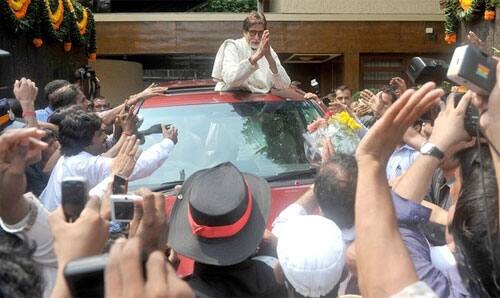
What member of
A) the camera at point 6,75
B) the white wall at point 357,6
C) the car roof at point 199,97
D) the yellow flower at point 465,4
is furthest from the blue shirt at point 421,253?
the white wall at point 357,6

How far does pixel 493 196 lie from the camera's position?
6.04ft

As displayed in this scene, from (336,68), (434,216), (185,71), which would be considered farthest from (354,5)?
(434,216)

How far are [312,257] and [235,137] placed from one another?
115 inches

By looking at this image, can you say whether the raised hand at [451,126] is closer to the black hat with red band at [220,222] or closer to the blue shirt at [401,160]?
the black hat with red band at [220,222]

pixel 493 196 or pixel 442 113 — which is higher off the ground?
pixel 442 113

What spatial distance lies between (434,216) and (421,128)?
67.7 inches

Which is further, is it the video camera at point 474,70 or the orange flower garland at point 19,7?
the orange flower garland at point 19,7

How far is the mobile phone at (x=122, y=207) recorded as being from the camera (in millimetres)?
2307

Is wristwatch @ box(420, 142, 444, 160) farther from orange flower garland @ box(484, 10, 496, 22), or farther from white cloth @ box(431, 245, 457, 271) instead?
orange flower garland @ box(484, 10, 496, 22)

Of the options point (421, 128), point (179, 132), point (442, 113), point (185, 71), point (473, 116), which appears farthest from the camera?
point (185, 71)

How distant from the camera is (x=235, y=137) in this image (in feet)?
17.0

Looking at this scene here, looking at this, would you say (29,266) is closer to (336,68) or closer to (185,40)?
(185,40)

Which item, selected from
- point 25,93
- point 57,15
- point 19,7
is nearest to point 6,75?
point 19,7

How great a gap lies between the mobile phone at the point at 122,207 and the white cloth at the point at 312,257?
0.56 meters
